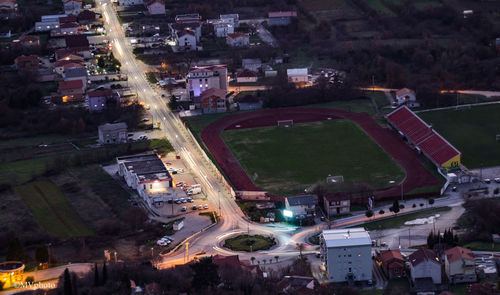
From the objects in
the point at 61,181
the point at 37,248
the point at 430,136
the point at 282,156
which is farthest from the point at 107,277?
Result: the point at 430,136

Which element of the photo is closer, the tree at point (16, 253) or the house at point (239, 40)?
the tree at point (16, 253)

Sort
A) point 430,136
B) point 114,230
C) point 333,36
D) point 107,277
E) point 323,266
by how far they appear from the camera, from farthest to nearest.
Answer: point 333,36, point 430,136, point 114,230, point 323,266, point 107,277

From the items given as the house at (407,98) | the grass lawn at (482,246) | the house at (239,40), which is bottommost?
the grass lawn at (482,246)

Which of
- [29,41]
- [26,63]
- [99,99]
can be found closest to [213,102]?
[99,99]

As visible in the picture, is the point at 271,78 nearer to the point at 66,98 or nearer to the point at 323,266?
the point at 66,98

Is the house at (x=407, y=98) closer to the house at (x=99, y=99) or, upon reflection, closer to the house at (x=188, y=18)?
the house at (x=99, y=99)

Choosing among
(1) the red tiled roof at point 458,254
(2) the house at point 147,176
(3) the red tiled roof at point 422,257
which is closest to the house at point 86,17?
(2) the house at point 147,176

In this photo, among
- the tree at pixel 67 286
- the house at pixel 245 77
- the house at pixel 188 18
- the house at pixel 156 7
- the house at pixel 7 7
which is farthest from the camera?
the house at pixel 156 7
